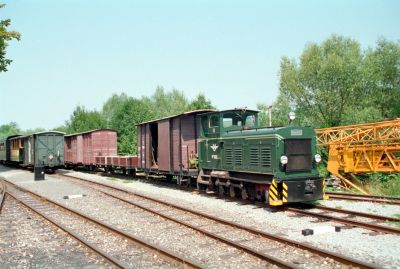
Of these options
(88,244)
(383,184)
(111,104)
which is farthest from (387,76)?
(111,104)

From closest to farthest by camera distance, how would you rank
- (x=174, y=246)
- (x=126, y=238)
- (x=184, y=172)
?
(x=174, y=246), (x=126, y=238), (x=184, y=172)

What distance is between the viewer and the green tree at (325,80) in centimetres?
3603

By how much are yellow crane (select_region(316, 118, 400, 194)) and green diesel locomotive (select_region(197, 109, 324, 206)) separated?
7.43 metres

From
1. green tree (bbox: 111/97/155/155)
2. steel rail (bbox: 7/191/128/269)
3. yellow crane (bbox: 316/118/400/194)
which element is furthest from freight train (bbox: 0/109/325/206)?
green tree (bbox: 111/97/155/155)

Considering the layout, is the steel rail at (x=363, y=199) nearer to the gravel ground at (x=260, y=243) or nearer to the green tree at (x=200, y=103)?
the gravel ground at (x=260, y=243)

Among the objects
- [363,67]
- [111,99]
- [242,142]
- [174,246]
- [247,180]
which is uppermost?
[111,99]

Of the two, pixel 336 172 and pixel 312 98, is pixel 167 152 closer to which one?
pixel 336 172

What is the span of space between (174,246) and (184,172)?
31.9ft

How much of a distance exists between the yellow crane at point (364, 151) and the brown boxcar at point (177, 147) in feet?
26.5

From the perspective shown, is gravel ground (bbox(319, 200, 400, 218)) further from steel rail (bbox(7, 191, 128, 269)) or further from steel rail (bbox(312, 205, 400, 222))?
steel rail (bbox(7, 191, 128, 269))

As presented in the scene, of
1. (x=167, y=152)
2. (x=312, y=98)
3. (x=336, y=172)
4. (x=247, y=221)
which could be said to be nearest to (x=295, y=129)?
(x=247, y=221)

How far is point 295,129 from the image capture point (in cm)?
1268

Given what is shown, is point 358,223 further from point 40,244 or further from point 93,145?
point 93,145

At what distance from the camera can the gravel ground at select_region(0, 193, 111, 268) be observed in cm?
741
